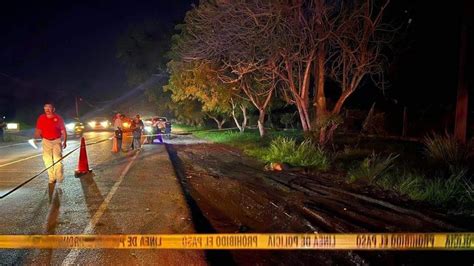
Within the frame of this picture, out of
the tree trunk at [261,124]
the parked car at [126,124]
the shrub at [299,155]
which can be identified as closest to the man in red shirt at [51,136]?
the shrub at [299,155]

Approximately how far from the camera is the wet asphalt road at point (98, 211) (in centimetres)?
524

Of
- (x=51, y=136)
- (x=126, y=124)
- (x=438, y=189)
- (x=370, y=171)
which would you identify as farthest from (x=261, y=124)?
(x=438, y=189)

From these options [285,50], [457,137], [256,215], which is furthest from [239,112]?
[256,215]

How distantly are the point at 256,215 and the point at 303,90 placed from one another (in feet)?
31.2

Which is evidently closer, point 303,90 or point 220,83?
point 303,90

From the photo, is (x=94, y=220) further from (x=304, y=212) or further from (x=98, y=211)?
(x=304, y=212)

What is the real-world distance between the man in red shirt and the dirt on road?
3.08m

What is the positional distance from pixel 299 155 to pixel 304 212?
573 cm

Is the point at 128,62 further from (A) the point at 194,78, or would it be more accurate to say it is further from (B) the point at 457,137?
(B) the point at 457,137

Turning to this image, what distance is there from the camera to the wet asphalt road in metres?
5.24

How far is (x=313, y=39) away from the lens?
1490cm

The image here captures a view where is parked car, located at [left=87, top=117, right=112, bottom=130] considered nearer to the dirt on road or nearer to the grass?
the dirt on road

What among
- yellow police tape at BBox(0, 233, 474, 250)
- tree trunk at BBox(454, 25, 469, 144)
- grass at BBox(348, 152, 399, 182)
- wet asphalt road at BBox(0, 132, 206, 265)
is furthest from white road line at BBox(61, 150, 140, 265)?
tree trunk at BBox(454, 25, 469, 144)

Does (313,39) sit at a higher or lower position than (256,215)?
higher
